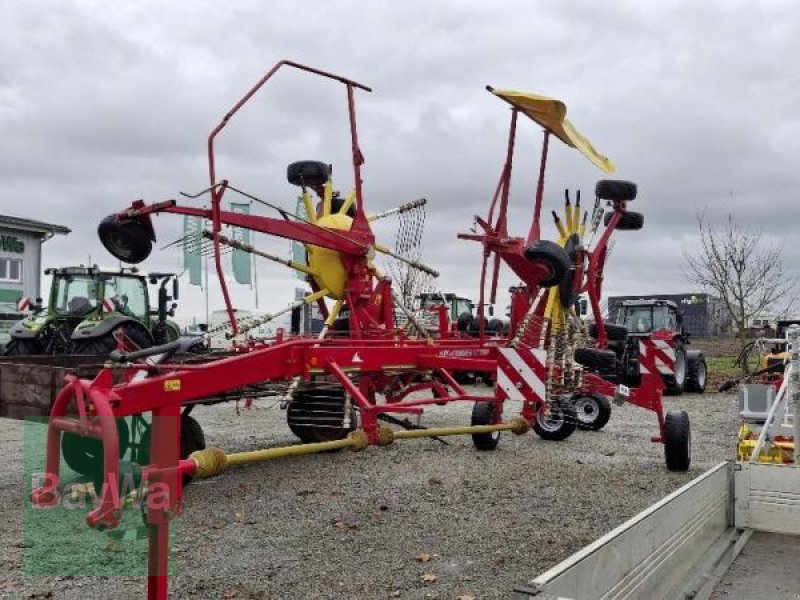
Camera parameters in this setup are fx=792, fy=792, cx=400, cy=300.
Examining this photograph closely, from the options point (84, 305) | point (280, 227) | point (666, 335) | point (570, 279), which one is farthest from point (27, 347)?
point (666, 335)

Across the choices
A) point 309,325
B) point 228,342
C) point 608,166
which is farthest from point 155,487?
point 309,325

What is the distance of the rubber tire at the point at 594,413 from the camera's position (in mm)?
9953

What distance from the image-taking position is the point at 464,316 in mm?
18438

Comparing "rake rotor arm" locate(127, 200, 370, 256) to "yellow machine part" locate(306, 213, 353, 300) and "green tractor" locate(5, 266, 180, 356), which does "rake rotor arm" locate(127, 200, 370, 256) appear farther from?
"green tractor" locate(5, 266, 180, 356)

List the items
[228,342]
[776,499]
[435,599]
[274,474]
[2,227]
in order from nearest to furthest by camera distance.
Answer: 1. [435,599]
2. [776,499]
3. [274,474]
4. [228,342]
5. [2,227]

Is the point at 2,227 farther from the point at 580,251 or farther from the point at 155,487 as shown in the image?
the point at 155,487

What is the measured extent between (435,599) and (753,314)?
21826mm

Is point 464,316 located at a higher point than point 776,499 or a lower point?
higher

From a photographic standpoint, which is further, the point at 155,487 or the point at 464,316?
the point at 464,316

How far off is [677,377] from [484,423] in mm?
8728

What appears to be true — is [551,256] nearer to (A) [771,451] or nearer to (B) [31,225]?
(A) [771,451]

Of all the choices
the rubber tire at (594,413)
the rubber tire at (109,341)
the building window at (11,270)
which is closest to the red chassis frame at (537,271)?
the rubber tire at (594,413)

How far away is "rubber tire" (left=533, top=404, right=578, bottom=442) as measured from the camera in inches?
348

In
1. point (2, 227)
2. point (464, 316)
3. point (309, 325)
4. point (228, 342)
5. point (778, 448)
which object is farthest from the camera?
point (2, 227)
